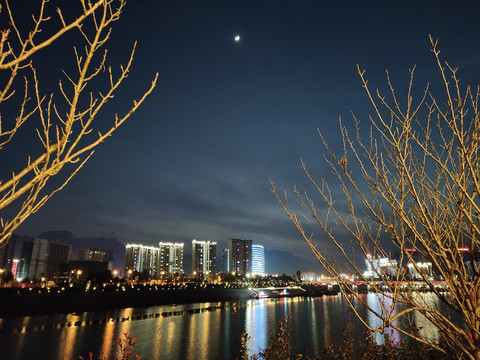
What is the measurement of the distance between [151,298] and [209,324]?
32.0 meters

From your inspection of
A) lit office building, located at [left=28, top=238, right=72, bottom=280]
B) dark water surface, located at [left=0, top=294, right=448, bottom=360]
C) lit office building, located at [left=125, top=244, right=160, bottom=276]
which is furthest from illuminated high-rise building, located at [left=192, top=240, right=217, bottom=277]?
dark water surface, located at [left=0, top=294, right=448, bottom=360]

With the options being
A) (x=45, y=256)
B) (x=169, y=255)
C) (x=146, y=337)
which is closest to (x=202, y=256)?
(x=169, y=255)

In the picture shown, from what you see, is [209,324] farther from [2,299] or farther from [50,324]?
[2,299]

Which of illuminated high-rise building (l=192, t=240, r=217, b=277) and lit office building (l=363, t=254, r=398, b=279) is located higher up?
illuminated high-rise building (l=192, t=240, r=217, b=277)

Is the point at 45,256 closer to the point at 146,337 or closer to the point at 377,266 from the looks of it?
the point at 146,337

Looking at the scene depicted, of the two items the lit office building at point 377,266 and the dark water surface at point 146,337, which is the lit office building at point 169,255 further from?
the lit office building at point 377,266

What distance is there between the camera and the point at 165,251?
177 m

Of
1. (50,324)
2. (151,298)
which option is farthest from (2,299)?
(151,298)

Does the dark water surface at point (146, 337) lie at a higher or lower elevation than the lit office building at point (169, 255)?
lower

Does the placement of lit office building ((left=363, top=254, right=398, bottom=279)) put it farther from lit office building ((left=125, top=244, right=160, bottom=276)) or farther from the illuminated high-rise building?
the illuminated high-rise building

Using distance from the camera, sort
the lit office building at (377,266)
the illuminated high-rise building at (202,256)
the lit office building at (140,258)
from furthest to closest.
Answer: the illuminated high-rise building at (202,256)
the lit office building at (140,258)
the lit office building at (377,266)

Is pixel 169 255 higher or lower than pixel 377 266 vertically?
higher

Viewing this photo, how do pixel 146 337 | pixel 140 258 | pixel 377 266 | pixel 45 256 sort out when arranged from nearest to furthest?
pixel 377 266 → pixel 146 337 → pixel 45 256 → pixel 140 258

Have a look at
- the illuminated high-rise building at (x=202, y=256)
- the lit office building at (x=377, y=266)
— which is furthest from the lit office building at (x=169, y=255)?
the lit office building at (x=377, y=266)
